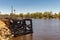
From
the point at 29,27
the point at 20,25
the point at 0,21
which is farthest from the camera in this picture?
the point at 29,27

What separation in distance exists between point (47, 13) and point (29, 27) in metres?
142

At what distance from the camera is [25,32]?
30438mm

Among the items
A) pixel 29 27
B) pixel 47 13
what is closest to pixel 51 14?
pixel 47 13

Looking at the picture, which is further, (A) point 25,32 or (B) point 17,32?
(A) point 25,32

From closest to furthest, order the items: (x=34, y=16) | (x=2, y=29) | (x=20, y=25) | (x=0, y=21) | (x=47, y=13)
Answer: (x=2, y=29) < (x=0, y=21) < (x=20, y=25) < (x=47, y=13) < (x=34, y=16)

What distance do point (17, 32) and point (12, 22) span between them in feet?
7.19

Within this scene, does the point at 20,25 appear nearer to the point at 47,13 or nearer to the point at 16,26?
the point at 16,26

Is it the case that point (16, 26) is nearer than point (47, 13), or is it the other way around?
point (16, 26)

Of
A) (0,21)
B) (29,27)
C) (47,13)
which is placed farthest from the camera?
(47,13)

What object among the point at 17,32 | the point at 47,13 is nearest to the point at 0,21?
the point at 17,32

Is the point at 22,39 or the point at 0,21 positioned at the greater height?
the point at 0,21

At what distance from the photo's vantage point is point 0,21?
2623cm

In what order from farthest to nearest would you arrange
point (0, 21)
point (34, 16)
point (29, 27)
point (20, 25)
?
point (34, 16), point (29, 27), point (20, 25), point (0, 21)

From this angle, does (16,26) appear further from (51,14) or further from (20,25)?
(51,14)
